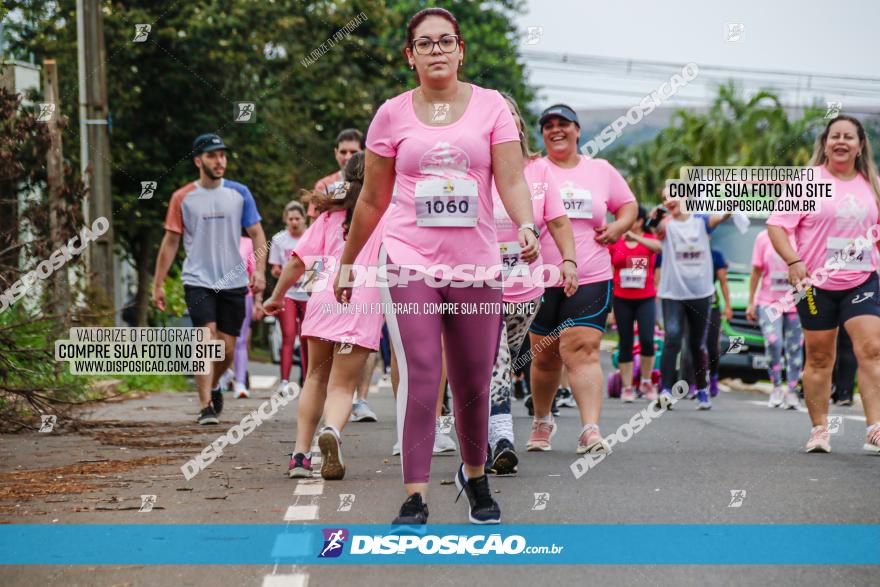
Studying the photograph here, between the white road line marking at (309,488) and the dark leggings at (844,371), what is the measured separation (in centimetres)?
854

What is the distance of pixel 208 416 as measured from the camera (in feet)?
35.3

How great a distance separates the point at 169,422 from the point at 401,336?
591cm

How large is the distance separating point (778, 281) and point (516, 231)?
289 inches

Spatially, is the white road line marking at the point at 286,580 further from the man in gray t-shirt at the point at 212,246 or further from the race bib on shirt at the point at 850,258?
the man in gray t-shirt at the point at 212,246

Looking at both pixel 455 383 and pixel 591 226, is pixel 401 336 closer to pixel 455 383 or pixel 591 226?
pixel 455 383

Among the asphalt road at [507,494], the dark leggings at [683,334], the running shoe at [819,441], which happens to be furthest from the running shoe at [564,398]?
the running shoe at [819,441]

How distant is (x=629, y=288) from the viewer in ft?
44.4

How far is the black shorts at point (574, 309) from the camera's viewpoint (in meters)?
8.48

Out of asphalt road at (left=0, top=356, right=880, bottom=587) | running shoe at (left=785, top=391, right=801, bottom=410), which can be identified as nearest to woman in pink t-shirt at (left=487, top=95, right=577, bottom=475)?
asphalt road at (left=0, top=356, right=880, bottom=587)

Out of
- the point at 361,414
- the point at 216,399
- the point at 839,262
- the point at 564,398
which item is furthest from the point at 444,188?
the point at 564,398

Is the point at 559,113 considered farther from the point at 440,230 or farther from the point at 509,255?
the point at 440,230

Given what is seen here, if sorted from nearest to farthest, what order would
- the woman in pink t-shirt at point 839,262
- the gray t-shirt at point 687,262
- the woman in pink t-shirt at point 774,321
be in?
the woman in pink t-shirt at point 839,262 < the gray t-shirt at point 687,262 < the woman in pink t-shirt at point 774,321

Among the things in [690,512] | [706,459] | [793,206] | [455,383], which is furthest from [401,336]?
[793,206]

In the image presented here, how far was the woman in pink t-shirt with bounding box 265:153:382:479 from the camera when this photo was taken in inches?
299
